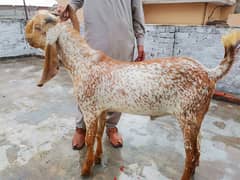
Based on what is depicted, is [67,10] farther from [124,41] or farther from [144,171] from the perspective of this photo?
[144,171]

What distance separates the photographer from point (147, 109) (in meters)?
1.35

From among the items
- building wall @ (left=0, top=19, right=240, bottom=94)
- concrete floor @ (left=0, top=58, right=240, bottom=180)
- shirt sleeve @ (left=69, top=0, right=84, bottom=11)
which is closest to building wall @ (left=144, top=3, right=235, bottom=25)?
building wall @ (left=0, top=19, right=240, bottom=94)

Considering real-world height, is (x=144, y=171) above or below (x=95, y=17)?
below

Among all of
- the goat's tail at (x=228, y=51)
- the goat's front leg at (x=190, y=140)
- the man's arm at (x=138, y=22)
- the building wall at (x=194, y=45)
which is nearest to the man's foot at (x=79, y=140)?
the man's arm at (x=138, y=22)

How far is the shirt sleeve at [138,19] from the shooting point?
1768mm

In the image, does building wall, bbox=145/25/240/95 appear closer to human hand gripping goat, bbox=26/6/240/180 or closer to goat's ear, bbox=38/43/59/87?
human hand gripping goat, bbox=26/6/240/180

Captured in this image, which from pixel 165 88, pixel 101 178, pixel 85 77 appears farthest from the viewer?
pixel 101 178

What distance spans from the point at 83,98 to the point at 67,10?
616mm

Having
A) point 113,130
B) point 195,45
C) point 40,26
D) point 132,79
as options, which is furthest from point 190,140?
point 195,45

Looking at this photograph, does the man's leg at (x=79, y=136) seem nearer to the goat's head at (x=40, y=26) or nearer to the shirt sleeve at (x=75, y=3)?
the goat's head at (x=40, y=26)

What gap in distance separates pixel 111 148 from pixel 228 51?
50.0 inches

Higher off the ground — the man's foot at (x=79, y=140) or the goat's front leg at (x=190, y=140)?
the goat's front leg at (x=190, y=140)

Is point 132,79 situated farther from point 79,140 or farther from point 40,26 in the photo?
point 79,140

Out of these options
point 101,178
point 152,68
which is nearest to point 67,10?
point 152,68
